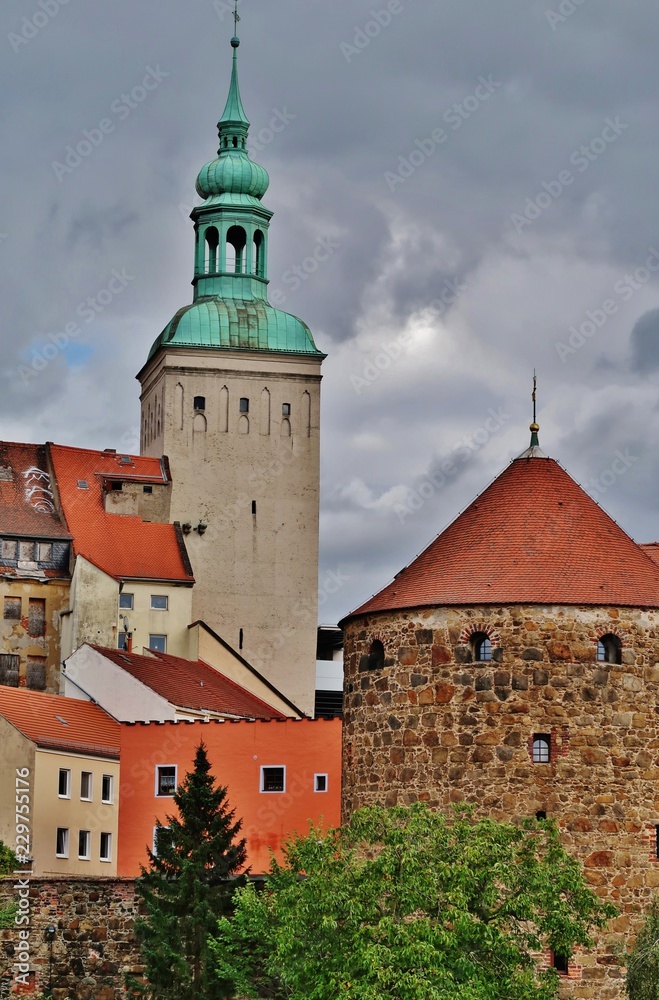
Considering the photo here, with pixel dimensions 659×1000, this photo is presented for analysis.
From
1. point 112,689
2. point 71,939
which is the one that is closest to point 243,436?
point 112,689

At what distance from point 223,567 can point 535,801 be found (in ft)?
138

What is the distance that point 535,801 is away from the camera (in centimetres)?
4397

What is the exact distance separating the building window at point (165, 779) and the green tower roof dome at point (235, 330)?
3289 centimetres

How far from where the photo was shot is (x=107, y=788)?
57219 millimetres

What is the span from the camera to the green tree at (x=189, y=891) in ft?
145

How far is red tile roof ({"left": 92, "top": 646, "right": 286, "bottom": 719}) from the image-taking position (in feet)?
210

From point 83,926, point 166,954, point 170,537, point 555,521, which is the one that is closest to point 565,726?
point 555,521

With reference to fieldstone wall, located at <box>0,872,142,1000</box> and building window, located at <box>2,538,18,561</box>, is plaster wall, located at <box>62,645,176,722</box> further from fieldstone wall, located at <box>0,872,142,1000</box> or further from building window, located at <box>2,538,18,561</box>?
building window, located at <box>2,538,18,561</box>

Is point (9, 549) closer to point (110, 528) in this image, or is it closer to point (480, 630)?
point (110, 528)

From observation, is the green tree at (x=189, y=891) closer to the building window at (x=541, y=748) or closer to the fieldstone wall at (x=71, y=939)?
the fieldstone wall at (x=71, y=939)

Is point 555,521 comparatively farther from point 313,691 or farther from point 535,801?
point 313,691

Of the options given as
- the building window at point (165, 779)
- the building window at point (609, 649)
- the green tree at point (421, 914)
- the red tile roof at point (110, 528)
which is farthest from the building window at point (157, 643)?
the green tree at point (421, 914)

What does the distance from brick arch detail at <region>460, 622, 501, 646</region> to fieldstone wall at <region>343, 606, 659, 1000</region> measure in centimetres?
2

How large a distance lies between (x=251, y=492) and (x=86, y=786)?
104 feet
